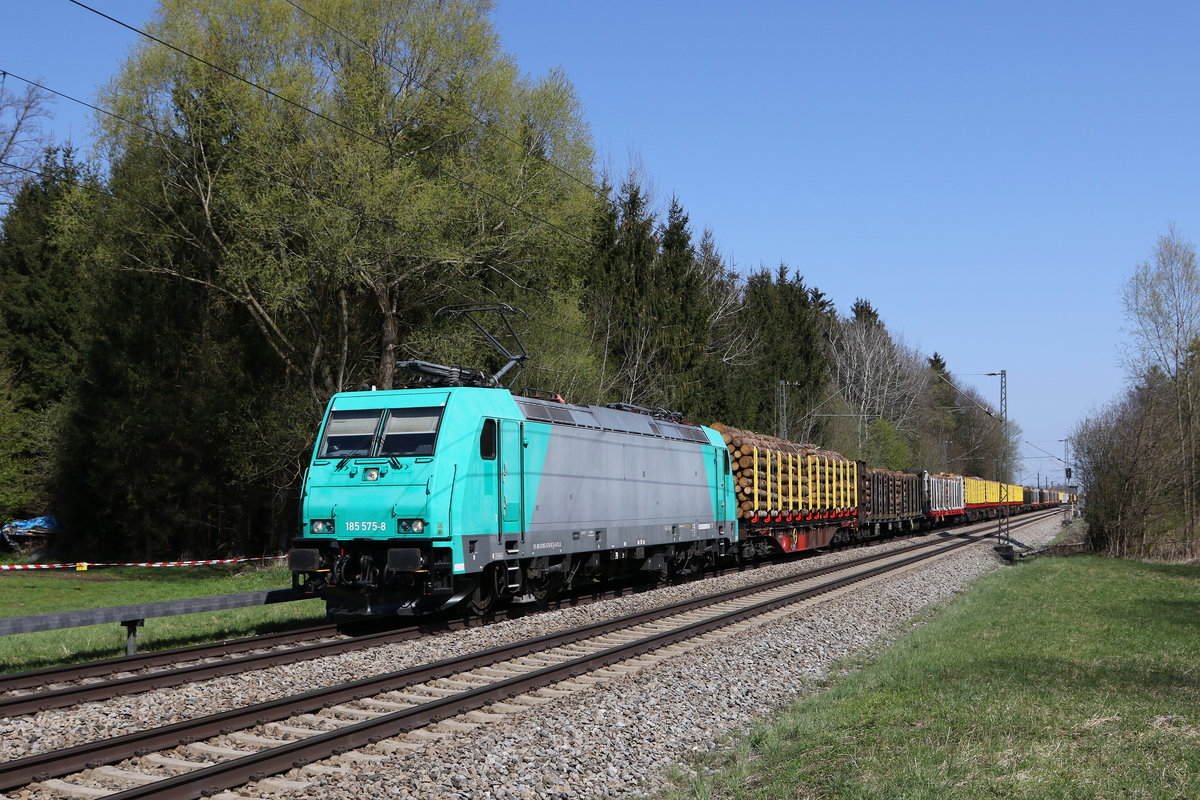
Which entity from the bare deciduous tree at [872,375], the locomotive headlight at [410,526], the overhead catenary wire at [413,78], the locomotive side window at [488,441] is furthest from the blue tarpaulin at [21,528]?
the bare deciduous tree at [872,375]

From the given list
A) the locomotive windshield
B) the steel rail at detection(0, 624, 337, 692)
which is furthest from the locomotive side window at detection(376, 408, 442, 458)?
the steel rail at detection(0, 624, 337, 692)

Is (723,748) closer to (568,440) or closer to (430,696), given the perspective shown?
(430,696)

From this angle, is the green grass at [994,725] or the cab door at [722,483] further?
the cab door at [722,483]

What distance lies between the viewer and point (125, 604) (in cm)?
1903

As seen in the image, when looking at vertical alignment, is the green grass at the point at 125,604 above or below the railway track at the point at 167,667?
below

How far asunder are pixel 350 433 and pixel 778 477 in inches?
660

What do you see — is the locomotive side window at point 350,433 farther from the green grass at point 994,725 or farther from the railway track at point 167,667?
the green grass at point 994,725

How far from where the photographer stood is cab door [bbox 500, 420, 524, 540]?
1565cm

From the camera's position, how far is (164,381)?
38.1 meters

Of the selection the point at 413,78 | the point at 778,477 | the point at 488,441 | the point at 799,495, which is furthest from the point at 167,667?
the point at 799,495

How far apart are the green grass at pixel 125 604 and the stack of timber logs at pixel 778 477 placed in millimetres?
12137

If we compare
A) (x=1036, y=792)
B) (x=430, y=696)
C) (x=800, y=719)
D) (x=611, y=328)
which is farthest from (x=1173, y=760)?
(x=611, y=328)

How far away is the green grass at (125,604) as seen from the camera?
46.0 ft

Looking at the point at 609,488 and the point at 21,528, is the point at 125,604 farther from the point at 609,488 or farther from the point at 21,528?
the point at 21,528
